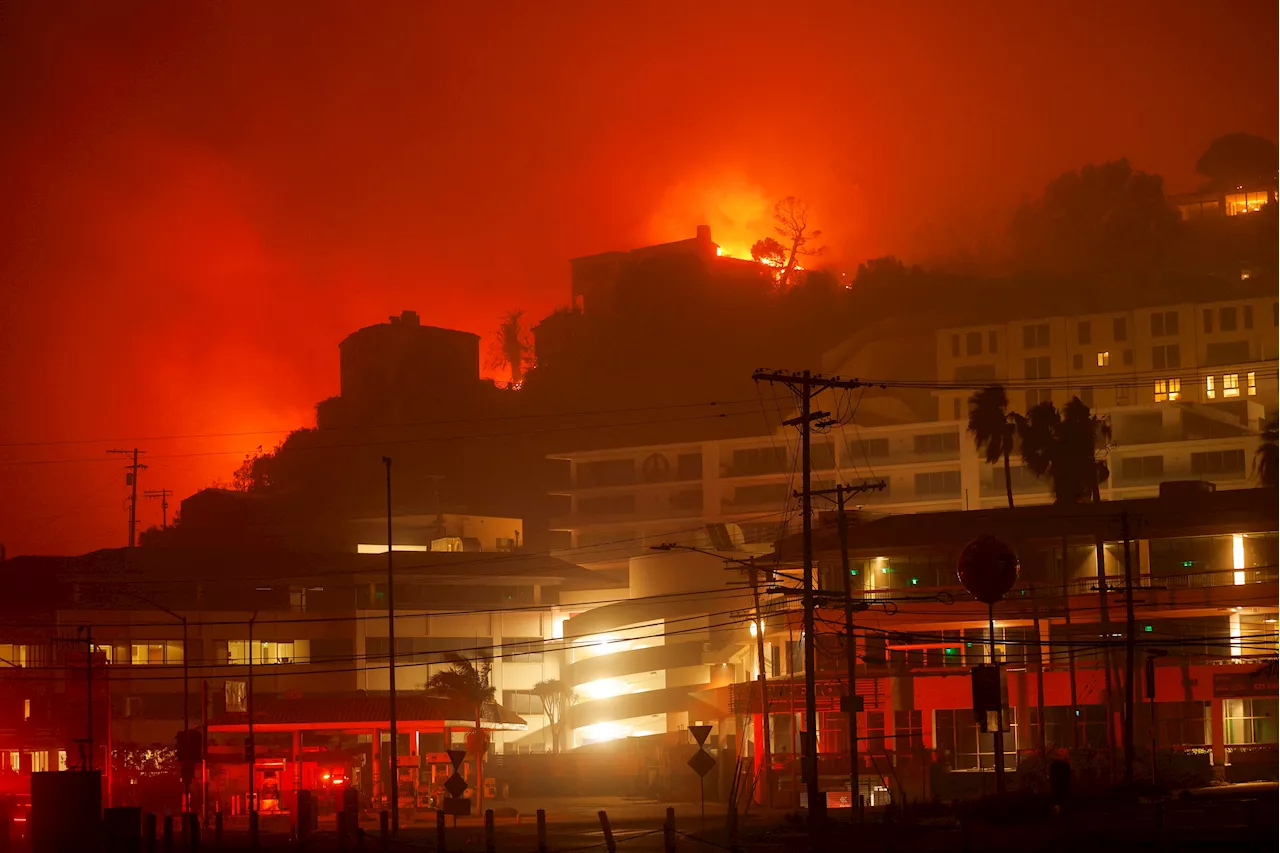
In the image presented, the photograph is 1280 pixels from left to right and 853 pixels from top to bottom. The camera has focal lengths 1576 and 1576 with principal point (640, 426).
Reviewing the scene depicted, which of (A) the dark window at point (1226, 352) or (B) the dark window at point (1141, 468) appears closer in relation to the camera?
(B) the dark window at point (1141, 468)

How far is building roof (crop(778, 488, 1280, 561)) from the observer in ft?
240

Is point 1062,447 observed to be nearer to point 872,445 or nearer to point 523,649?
point 872,445

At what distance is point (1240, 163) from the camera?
6127 inches

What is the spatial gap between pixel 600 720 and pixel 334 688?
54.5ft

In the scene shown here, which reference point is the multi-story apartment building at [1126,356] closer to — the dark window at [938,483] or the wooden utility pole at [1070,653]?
the dark window at [938,483]

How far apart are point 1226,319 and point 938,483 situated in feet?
92.9

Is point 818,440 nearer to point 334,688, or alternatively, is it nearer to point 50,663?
point 334,688

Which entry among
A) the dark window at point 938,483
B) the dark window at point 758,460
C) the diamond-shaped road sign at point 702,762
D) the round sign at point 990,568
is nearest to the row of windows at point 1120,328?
the dark window at point 938,483

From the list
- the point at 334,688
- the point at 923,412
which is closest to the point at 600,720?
the point at 334,688

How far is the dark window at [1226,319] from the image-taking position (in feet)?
407

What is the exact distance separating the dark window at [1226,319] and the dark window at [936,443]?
2528 cm

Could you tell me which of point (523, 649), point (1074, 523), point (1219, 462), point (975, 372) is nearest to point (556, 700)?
point (523, 649)

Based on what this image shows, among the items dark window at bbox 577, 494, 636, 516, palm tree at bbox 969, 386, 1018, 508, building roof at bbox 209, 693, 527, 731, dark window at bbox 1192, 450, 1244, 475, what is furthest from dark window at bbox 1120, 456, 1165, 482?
building roof at bbox 209, 693, 527, 731

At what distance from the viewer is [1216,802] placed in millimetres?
41469
